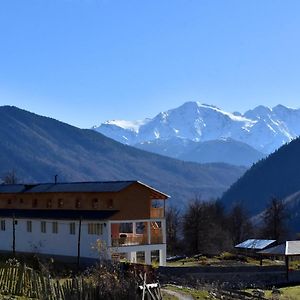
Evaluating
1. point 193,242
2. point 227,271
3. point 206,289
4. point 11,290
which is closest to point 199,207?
point 193,242

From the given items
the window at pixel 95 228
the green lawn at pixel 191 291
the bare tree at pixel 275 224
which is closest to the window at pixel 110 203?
the window at pixel 95 228

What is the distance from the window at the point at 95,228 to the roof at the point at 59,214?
0.60m

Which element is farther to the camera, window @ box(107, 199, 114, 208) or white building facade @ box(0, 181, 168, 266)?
window @ box(107, 199, 114, 208)

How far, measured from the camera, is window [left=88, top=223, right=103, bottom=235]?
55.7 metres

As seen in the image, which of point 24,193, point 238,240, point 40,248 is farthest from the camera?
point 238,240

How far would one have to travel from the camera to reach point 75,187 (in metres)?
61.9

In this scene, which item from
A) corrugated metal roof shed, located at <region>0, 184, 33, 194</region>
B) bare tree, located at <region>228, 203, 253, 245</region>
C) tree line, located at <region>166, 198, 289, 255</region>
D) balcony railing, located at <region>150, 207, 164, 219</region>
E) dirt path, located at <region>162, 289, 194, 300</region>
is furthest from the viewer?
bare tree, located at <region>228, 203, 253, 245</region>

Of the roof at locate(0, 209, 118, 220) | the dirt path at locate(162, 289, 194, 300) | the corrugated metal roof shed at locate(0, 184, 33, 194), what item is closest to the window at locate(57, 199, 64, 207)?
the roof at locate(0, 209, 118, 220)

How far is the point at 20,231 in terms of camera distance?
211 ft

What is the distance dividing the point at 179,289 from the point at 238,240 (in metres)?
75.0

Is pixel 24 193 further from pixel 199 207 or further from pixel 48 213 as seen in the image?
pixel 199 207

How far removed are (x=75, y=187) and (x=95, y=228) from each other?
6.89 metres

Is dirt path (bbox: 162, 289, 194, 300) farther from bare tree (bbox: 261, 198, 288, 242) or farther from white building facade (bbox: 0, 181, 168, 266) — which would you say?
bare tree (bbox: 261, 198, 288, 242)

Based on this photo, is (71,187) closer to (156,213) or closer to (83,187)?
(83,187)
